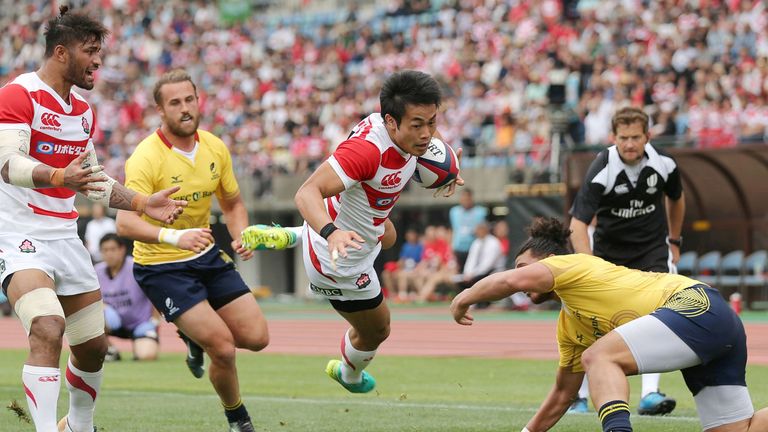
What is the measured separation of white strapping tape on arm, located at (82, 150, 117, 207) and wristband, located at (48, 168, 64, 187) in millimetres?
169

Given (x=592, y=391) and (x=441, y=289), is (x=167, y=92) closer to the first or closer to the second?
(x=592, y=391)

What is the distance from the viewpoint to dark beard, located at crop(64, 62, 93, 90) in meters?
7.50

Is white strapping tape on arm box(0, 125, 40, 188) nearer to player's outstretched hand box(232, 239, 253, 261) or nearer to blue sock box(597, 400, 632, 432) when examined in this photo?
player's outstretched hand box(232, 239, 253, 261)

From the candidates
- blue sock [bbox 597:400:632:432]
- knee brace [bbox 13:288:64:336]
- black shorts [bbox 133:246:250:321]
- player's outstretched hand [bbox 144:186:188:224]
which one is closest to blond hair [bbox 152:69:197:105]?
black shorts [bbox 133:246:250:321]

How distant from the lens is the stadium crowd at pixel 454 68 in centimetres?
2277

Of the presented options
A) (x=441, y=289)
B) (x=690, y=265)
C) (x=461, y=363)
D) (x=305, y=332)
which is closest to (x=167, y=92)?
(x=461, y=363)

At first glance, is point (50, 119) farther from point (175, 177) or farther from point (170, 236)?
point (175, 177)

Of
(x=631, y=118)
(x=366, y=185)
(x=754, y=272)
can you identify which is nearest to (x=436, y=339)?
(x=754, y=272)

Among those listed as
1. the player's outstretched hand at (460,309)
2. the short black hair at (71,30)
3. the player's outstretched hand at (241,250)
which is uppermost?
the short black hair at (71,30)

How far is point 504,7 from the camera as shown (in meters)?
29.1

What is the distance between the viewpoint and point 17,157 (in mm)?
7031

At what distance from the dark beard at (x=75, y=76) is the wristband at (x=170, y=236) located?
1.01m

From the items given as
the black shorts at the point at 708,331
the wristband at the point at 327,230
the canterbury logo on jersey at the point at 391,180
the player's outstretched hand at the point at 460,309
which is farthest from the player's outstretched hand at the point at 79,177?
the black shorts at the point at 708,331

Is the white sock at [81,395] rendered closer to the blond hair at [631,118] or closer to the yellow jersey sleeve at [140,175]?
the yellow jersey sleeve at [140,175]
